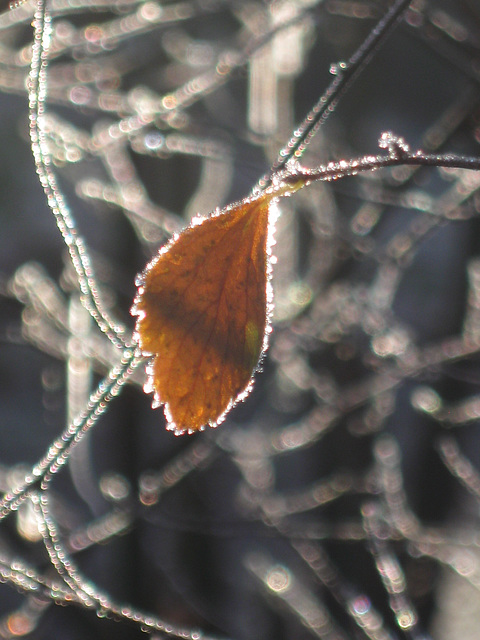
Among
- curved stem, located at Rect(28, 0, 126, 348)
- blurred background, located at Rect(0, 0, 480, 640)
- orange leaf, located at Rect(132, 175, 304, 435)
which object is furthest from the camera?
blurred background, located at Rect(0, 0, 480, 640)

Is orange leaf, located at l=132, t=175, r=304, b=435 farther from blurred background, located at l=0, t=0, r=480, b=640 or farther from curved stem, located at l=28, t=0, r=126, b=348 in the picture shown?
blurred background, located at l=0, t=0, r=480, b=640

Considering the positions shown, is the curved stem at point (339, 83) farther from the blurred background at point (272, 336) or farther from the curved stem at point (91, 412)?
the blurred background at point (272, 336)

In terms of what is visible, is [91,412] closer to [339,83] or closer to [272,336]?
[339,83]

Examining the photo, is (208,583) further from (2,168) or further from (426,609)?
(2,168)

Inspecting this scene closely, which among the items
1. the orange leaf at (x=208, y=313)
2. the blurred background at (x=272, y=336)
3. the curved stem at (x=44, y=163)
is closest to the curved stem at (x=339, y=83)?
the orange leaf at (x=208, y=313)

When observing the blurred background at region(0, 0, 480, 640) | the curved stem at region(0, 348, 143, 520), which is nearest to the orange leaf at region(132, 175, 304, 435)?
the curved stem at region(0, 348, 143, 520)
